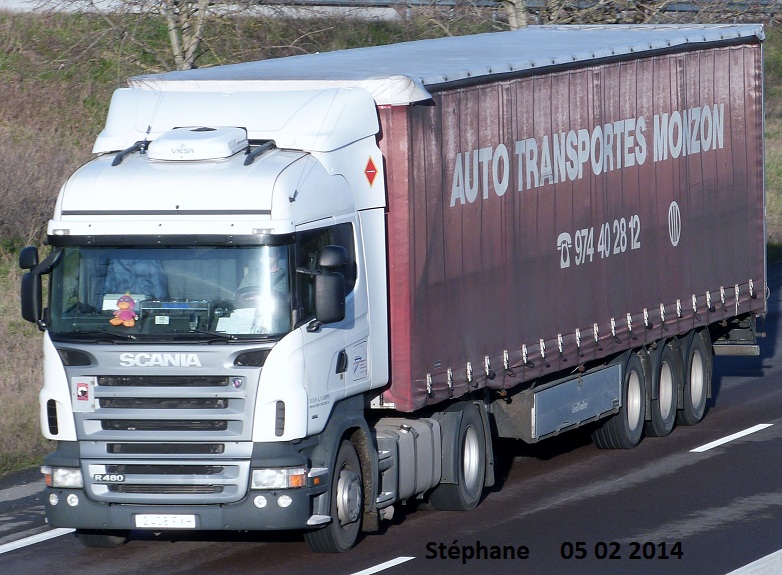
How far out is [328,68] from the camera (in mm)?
12398

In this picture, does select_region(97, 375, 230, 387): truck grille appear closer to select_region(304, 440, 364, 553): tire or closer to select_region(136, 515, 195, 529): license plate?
select_region(136, 515, 195, 529): license plate

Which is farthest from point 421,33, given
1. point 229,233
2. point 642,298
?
point 229,233

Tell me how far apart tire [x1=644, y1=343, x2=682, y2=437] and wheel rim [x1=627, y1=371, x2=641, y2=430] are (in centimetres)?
37

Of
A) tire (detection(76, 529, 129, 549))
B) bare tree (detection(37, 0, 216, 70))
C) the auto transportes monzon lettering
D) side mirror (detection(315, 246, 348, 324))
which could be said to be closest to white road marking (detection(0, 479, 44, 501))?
tire (detection(76, 529, 129, 549))

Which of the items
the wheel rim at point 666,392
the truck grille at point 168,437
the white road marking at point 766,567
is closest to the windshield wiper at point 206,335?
the truck grille at point 168,437

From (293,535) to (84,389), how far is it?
2350 millimetres

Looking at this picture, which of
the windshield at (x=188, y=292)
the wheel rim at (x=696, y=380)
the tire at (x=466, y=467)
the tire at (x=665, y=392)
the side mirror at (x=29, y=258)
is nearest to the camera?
the windshield at (x=188, y=292)

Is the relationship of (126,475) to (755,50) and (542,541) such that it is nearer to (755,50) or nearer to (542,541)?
(542,541)

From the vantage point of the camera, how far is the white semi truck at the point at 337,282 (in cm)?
1038

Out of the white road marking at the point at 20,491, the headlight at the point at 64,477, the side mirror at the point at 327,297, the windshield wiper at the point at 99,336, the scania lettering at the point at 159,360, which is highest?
the side mirror at the point at 327,297

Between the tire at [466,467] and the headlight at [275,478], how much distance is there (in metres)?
2.56

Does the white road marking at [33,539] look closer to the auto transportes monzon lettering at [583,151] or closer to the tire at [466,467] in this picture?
the tire at [466,467]

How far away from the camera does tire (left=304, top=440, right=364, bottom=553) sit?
1098cm

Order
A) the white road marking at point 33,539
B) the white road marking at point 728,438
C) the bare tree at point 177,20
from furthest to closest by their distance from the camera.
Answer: the bare tree at point 177,20, the white road marking at point 728,438, the white road marking at point 33,539
